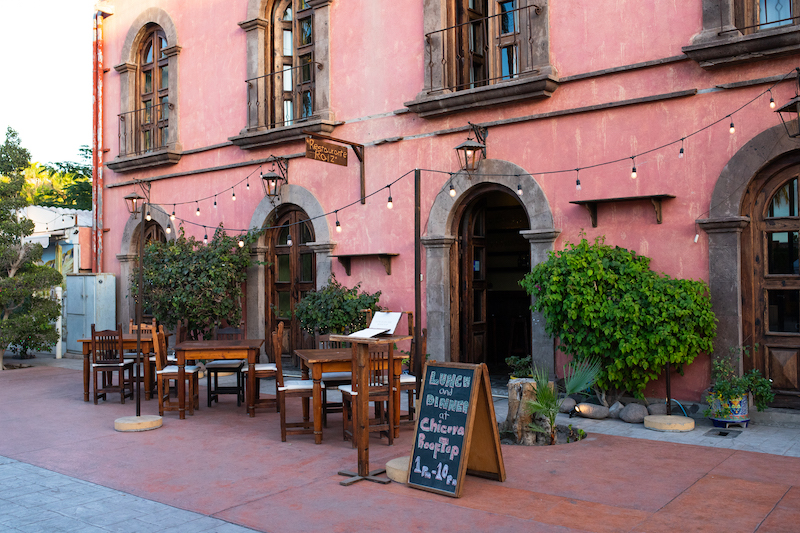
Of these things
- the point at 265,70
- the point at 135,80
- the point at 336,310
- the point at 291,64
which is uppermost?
the point at 135,80

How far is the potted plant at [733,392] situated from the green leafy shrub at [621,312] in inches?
11.0

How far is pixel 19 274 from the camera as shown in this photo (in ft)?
43.6

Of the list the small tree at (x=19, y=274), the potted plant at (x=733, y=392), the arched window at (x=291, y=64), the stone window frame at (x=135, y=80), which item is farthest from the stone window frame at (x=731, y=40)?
the small tree at (x=19, y=274)

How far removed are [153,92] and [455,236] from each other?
8.32 m

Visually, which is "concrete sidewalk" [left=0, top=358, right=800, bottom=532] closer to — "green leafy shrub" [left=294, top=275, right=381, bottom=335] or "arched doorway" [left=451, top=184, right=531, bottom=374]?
"green leafy shrub" [left=294, top=275, right=381, bottom=335]

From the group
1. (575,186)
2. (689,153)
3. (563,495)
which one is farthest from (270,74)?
(563,495)

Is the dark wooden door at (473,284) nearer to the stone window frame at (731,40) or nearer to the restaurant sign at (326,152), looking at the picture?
the restaurant sign at (326,152)

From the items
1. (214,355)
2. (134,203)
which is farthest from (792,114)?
(134,203)

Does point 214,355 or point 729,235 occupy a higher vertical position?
point 729,235

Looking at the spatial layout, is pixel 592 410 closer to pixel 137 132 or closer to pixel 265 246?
pixel 265 246

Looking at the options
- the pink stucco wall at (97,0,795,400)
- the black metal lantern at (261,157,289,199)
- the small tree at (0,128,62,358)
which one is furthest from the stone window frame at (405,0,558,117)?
the small tree at (0,128,62,358)

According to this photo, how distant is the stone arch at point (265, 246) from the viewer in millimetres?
11521

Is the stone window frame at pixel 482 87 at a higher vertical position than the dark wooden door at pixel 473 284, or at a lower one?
higher

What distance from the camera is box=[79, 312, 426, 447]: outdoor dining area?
21.4ft
